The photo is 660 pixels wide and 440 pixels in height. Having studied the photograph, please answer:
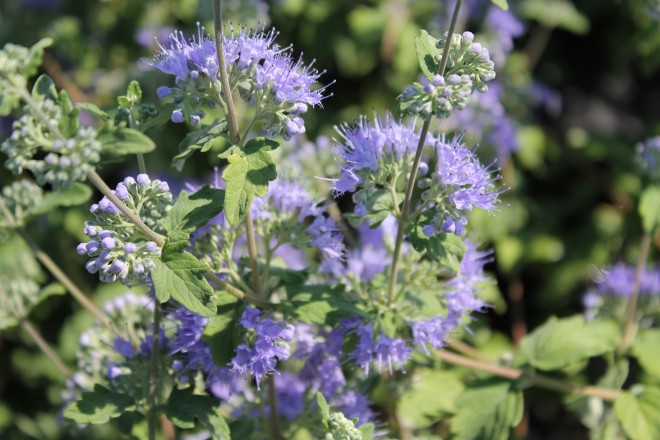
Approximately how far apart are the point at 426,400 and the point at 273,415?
0.95 metres

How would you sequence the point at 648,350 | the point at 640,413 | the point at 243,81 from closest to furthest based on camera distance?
the point at 243,81
the point at 640,413
the point at 648,350

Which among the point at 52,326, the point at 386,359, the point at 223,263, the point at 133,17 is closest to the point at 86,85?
the point at 133,17

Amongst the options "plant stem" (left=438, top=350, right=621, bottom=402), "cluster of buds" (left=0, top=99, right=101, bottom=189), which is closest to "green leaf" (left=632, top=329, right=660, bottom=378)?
"plant stem" (left=438, top=350, right=621, bottom=402)

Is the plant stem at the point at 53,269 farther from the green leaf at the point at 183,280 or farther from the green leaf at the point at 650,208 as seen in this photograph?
the green leaf at the point at 650,208

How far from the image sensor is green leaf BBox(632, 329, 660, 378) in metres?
3.80

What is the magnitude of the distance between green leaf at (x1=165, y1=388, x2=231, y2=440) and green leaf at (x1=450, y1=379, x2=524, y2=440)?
1205mm

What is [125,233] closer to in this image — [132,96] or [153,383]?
[132,96]

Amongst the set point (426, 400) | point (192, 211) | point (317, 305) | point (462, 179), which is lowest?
point (426, 400)

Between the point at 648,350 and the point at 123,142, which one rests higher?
the point at 123,142

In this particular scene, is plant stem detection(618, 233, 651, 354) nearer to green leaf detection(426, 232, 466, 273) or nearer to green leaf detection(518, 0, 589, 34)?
green leaf detection(426, 232, 466, 273)

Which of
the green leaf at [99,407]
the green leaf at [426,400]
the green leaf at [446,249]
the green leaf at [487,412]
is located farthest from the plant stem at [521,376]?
the green leaf at [99,407]

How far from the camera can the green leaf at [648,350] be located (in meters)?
3.80

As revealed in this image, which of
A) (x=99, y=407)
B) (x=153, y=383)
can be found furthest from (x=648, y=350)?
(x=99, y=407)

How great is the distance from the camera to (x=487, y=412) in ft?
11.5
